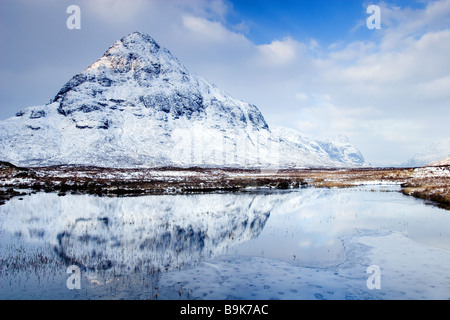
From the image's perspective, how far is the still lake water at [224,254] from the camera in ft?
36.5

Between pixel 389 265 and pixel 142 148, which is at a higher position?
pixel 142 148

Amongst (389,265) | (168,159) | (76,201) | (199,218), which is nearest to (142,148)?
(168,159)

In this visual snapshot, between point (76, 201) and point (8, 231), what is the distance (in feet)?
51.8

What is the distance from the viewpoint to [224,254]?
15.7 meters

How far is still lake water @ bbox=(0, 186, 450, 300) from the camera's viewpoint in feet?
36.5

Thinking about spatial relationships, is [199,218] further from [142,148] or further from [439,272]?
[142,148]

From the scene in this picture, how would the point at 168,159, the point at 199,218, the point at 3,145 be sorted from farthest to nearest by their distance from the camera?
the point at 168,159 → the point at 3,145 → the point at 199,218

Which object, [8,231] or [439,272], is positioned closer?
[439,272]

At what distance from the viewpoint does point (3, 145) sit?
16138cm
